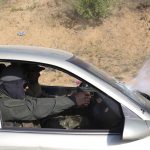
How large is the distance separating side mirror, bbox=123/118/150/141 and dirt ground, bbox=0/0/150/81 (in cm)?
1045

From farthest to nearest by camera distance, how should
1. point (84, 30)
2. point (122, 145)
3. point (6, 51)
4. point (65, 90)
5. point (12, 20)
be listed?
point (12, 20) → point (84, 30) → point (65, 90) → point (6, 51) → point (122, 145)

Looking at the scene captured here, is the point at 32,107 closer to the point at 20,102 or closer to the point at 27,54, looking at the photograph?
the point at 20,102

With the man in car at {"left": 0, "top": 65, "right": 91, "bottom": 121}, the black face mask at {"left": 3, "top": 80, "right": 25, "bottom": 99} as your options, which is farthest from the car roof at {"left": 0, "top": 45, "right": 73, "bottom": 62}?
the black face mask at {"left": 3, "top": 80, "right": 25, "bottom": 99}

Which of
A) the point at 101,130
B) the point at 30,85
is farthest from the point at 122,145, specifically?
the point at 30,85

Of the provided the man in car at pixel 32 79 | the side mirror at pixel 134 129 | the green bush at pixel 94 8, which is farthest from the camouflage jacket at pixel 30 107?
the green bush at pixel 94 8

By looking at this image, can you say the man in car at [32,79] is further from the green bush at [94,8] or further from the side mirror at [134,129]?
the green bush at [94,8]

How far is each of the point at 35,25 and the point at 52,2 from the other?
1951 mm

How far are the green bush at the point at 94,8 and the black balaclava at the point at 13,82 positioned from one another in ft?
45.5

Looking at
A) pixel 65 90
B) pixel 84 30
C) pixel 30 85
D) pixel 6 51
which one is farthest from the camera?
pixel 84 30

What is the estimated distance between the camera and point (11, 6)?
1959cm

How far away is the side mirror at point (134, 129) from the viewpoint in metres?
3.50

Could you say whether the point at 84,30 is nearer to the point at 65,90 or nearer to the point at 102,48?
the point at 102,48

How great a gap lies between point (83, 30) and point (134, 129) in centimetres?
1399

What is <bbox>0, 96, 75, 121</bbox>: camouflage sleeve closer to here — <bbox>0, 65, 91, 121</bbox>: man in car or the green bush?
<bbox>0, 65, 91, 121</bbox>: man in car
